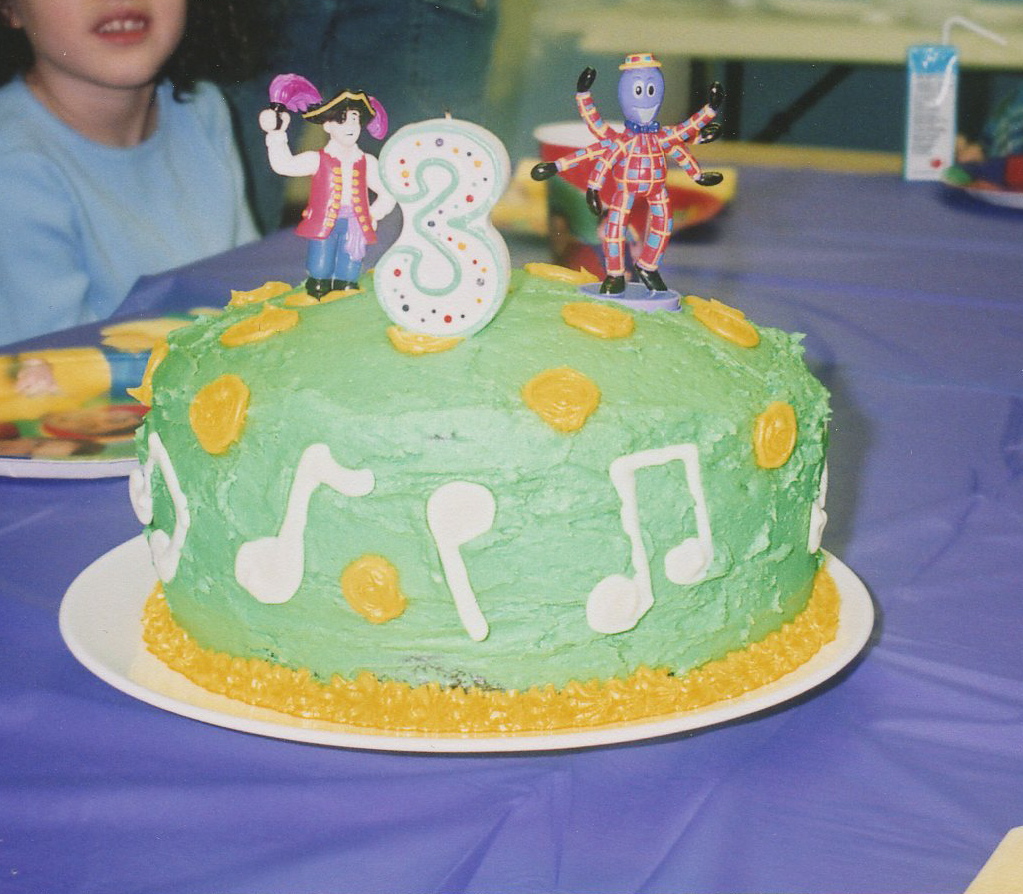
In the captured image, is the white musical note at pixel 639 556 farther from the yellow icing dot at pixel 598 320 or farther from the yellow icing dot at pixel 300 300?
the yellow icing dot at pixel 300 300

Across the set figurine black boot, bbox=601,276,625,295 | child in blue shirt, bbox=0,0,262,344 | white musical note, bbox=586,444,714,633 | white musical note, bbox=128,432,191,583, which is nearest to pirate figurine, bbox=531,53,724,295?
figurine black boot, bbox=601,276,625,295

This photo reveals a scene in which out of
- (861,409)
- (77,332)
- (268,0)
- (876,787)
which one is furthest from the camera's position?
(268,0)

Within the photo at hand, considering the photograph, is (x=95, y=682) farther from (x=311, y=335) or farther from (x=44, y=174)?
(x=44, y=174)

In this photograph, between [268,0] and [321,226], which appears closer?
[321,226]

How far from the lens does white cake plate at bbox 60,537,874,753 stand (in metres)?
1.01

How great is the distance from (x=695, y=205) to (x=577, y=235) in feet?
3.15

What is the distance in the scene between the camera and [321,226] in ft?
4.17

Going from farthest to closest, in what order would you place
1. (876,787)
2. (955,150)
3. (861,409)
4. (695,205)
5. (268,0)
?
(268,0)
(955,150)
(695,205)
(861,409)
(876,787)

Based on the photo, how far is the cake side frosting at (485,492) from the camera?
1054 millimetres

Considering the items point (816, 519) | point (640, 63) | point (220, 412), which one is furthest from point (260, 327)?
point (816, 519)

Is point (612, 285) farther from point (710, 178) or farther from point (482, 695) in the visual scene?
point (482, 695)

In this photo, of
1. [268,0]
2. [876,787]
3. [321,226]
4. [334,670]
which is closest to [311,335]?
[321,226]

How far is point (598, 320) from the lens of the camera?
113cm

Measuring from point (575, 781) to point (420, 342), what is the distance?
1.32 ft
